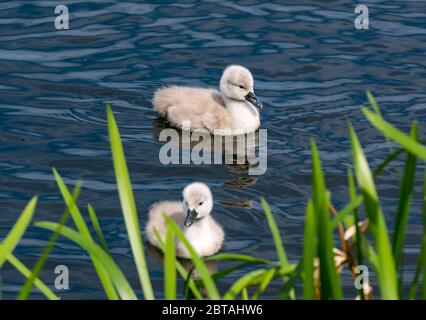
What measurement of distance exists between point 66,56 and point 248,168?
2525 mm

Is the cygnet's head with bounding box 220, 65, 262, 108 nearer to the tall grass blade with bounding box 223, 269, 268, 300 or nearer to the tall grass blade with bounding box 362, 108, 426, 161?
the tall grass blade with bounding box 223, 269, 268, 300

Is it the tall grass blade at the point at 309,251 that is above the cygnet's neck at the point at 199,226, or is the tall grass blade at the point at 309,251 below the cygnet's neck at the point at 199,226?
below

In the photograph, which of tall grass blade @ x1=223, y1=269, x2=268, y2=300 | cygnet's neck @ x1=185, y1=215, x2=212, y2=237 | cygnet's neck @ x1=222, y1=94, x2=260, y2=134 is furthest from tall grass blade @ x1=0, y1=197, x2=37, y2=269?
cygnet's neck @ x1=222, y1=94, x2=260, y2=134

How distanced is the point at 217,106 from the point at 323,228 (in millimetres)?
5742

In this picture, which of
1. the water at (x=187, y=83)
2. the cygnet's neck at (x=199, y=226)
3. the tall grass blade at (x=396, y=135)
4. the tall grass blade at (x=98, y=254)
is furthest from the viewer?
the water at (x=187, y=83)

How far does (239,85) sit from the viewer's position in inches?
348

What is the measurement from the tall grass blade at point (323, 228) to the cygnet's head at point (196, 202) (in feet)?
11.4

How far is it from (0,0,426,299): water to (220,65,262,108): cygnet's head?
0.23 meters

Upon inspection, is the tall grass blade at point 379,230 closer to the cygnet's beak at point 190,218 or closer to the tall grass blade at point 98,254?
the tall grass blade at point 98,254

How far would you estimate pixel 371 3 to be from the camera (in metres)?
10.8

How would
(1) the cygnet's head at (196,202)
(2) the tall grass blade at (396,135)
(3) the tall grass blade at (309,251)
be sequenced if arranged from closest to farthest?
(2) the tall grass blade at (396,135), (3) the tall grass blade at (309,251), (1) the cygnet's head at (196,202)

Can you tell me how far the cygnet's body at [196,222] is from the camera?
6770mm

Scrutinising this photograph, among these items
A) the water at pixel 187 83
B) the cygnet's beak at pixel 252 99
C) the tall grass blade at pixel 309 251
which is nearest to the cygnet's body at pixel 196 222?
the water at pixel 187 83
